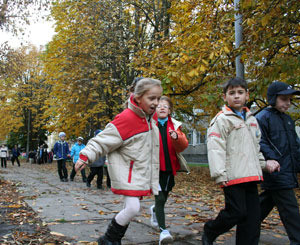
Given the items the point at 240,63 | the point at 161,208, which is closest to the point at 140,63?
the point at 240,63

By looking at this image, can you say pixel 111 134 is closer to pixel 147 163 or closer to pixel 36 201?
pixel 147 163

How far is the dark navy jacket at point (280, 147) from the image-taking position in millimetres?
3854

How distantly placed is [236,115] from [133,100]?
3.54ft

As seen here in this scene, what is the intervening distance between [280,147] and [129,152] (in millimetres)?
1675

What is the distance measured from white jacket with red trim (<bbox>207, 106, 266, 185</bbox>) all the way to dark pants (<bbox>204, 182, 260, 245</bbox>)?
0.41 ft

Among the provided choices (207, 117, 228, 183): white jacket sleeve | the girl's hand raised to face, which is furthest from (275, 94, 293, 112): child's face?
the girl's hand raised to face

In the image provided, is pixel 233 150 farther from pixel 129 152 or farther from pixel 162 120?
pixel 162 120

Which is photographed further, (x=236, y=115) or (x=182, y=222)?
(x=182, y=222)

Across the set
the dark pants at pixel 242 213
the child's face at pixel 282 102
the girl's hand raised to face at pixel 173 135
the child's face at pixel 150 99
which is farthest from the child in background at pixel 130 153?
the child's face at pixel 282 102

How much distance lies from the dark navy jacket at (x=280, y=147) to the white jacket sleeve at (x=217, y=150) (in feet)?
2.16

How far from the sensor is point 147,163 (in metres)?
3.64

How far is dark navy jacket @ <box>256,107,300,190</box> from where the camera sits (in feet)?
12.6

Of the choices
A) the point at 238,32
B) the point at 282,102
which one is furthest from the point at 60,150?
the point at 282,102

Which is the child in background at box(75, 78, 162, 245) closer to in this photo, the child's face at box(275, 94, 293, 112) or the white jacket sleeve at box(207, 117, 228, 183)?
the white jacket sleeve at box(207, 117, 228, 183)
